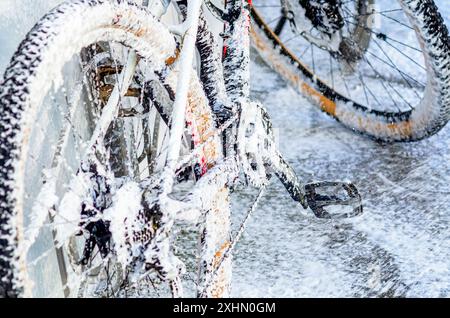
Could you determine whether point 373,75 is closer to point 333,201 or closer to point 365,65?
point 365,65

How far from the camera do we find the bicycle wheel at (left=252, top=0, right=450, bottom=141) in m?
2.66

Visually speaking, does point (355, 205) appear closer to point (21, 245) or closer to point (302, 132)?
point (302, 132)

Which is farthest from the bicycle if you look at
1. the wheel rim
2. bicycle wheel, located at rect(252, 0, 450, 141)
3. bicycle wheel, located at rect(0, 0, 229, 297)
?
the wheel rim

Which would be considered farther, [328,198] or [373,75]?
[373,75]

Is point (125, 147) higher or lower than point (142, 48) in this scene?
lower

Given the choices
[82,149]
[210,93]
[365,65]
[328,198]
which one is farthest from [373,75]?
[82,149]

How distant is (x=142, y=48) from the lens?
1759mm

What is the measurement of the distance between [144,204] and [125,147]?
662 mm

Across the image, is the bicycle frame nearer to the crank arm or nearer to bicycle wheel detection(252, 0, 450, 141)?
the crank arm

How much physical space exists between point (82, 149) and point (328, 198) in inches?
41.4

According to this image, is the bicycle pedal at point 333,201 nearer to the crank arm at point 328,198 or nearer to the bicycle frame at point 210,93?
the crank arm at point 328,198

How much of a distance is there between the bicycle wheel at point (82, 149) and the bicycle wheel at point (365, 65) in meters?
0.99

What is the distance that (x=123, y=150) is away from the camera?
2.22 m
